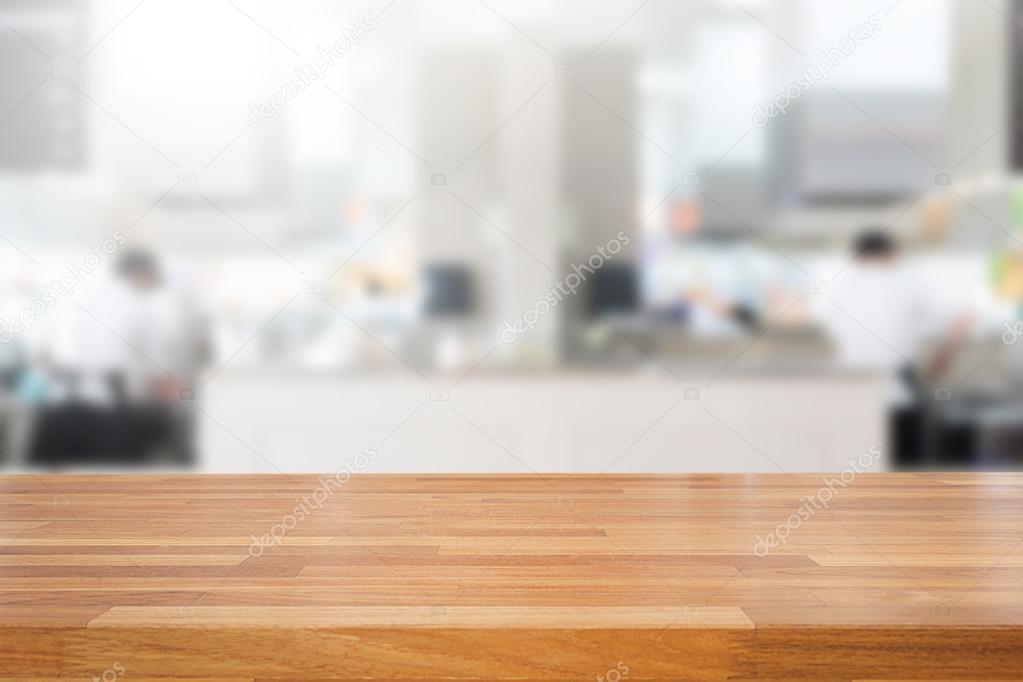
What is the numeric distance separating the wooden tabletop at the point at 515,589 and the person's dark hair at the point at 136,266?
8.63ft

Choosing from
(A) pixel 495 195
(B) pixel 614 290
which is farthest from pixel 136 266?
(B) pixel 614 290

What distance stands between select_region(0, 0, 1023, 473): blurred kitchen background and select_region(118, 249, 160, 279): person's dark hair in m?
0.02

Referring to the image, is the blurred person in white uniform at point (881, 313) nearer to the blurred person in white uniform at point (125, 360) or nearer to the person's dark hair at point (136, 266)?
the blurred person in white uniform at point (125, 360)

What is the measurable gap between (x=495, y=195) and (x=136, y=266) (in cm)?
131

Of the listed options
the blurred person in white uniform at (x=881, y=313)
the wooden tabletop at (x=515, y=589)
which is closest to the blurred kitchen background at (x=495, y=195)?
the blurred person in white uniform at (x=881, y=313)

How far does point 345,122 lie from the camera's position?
13.5 ft

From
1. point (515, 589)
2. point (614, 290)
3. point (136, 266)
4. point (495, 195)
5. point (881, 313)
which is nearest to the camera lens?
point (515, 589)

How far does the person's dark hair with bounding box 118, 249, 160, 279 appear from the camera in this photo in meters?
3.29

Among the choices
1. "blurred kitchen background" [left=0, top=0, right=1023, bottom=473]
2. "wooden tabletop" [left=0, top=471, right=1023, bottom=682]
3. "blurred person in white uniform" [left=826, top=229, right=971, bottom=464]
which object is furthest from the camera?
"blurred kitchen background" [left=0, top=0, right=1023, bottom=473]

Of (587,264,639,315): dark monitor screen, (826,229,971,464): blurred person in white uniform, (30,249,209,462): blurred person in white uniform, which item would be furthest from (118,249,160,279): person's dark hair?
(826,229,971,464): blurred person in white uniform

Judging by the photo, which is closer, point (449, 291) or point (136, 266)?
point (136, 266)

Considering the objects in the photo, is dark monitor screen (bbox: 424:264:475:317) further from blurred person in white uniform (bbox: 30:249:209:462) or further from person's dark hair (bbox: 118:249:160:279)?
person's dark hair (bbox: 118:249:160:279)

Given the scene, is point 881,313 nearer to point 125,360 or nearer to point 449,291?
point 449,291

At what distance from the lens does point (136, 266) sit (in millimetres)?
3299
